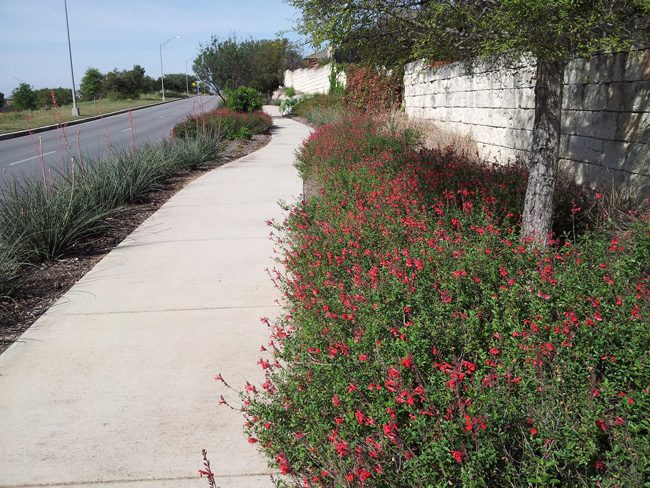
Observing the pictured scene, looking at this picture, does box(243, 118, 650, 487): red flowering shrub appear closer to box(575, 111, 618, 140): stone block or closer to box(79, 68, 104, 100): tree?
box(575, 111, 618, 140): stone block

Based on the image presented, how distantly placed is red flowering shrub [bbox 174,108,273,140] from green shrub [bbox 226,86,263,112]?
8.52 feet

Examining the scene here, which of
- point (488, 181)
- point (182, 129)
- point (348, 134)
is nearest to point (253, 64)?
point (182, 129)

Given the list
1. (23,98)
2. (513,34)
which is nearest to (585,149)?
(513,34)

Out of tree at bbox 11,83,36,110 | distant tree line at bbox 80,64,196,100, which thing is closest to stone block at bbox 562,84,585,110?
tree at bbox 11,83,36,110

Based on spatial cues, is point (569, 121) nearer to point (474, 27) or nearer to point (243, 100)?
point (474, 27)

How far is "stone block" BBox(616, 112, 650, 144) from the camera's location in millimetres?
6121

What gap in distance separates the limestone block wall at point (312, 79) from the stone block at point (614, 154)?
1928 centimetres

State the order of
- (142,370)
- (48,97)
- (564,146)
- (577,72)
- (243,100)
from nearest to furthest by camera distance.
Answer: (142,370), (577,72), (564,146), (243,100), (48,97)

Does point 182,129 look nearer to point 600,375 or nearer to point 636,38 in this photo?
point 636,38

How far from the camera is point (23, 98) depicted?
175ft

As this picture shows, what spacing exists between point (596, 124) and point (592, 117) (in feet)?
0.48

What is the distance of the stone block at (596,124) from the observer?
22.1 feet

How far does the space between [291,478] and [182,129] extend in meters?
15.4

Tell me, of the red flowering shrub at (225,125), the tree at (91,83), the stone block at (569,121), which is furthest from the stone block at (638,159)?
the tree at (91,83)
